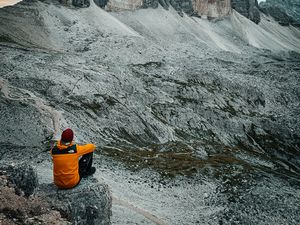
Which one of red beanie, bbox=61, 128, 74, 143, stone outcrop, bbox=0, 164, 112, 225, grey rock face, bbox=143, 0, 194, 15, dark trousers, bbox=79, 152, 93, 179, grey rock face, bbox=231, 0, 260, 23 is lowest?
stone outcrop, bbox=0, 164, 112, 225

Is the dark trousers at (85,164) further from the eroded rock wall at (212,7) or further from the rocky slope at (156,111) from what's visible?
the eroded rock wall at (212,7)

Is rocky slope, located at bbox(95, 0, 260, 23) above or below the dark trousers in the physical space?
above

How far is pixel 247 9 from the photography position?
139000 millimetres

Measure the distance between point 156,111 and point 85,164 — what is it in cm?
3225

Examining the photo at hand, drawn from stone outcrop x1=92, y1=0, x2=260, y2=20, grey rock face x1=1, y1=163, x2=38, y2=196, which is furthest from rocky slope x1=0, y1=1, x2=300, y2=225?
stone outcrop x1=92, y1=0, x2=260, y2=20

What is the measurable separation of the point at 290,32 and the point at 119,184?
5631 inches

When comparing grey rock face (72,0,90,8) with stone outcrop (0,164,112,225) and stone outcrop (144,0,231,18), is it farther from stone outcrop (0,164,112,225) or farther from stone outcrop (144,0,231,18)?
stone outcrop (0,164,112,225)

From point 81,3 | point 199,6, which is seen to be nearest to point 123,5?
point 81,3

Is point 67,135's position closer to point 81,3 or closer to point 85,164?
point 85,164

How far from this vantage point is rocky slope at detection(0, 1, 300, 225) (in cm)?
2275

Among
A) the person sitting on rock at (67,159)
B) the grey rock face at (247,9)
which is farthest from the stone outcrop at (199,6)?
the person sitting on rock at (67,159)

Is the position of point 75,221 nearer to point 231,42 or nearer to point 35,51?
point 35,51

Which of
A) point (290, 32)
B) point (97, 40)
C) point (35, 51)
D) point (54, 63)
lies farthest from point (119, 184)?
point (290, 32)

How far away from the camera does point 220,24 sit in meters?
117
